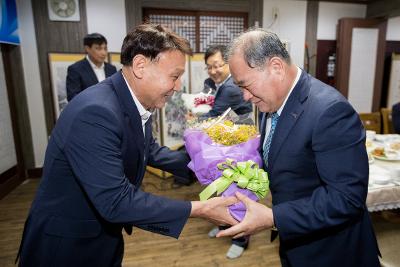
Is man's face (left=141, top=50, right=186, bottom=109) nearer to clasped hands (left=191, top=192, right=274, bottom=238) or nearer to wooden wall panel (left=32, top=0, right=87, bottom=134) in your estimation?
clasped hands (left=191, top=192, right=274, bottom=238)

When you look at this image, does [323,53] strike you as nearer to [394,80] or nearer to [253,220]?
[394,80]

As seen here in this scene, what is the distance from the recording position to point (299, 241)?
1.20m

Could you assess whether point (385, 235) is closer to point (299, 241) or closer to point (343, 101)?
point (299, 241)

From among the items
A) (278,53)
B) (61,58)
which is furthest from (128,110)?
(61,58)

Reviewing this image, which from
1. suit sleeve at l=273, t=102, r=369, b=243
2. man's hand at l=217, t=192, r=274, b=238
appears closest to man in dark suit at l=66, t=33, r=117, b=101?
man's hand at l=217, t=192, r=274, b=238

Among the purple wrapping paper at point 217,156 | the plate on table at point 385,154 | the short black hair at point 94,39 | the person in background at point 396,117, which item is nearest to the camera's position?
the purple wrapping paper at point 217,156

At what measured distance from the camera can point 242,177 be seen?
112 cm

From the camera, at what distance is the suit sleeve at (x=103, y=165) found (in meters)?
0.97

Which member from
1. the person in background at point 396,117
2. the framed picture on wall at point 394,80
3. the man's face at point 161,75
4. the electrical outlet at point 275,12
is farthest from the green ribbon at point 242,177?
the framed picture on wall at point 394,80

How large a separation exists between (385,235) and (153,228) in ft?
4.97

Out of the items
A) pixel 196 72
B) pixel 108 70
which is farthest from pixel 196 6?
pixel 108 70

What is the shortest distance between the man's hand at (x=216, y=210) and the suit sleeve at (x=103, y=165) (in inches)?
7.2

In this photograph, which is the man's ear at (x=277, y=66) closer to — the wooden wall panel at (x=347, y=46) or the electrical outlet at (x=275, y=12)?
the electrical outlet at (x=275, y=12)

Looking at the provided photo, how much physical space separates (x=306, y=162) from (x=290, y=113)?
0.18 metres
